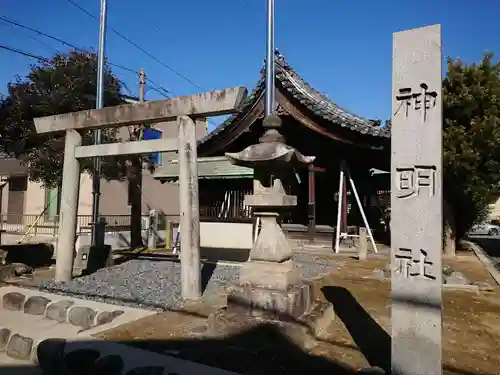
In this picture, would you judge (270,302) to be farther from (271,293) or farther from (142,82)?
(142,82)

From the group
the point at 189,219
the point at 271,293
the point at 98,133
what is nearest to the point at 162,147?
the point at 189,219

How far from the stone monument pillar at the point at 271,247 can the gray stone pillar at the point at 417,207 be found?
162 centimetres

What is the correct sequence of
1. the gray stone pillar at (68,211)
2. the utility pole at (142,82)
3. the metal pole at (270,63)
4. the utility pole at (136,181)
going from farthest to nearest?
1. the utility pole at (142,82)
2. the utility pole at (136,181)
3. the gray stone pillar at (68,211)
4. the metal pole at (270,63)

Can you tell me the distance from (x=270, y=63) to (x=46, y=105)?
339 inches

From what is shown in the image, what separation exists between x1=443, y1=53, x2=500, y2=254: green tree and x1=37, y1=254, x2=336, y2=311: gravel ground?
5335 mm

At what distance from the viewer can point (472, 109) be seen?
12.0 metres

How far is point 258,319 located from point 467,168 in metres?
9.91

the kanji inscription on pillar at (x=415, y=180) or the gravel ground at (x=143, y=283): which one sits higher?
the kanji inscription on pillar at (x=415, y=180)

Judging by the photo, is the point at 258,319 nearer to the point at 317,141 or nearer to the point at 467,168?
the point at 467,168

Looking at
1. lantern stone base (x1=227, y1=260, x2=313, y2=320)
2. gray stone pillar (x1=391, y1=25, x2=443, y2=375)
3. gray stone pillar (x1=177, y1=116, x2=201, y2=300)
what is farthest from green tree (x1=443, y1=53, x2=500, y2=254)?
gray stone pillar (x1=391, y1=25, x2=443, y2=375)

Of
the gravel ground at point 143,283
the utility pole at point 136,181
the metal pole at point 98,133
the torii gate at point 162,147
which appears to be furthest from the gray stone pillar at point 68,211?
the utility pole at point 136,181

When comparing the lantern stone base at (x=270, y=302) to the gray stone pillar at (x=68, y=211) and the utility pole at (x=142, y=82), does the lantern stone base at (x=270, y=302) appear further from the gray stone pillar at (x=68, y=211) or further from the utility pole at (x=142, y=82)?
the utility pole at (x=142, y=82)

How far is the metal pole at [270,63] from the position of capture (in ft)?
24.2

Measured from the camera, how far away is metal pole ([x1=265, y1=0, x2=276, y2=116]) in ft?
24.2
